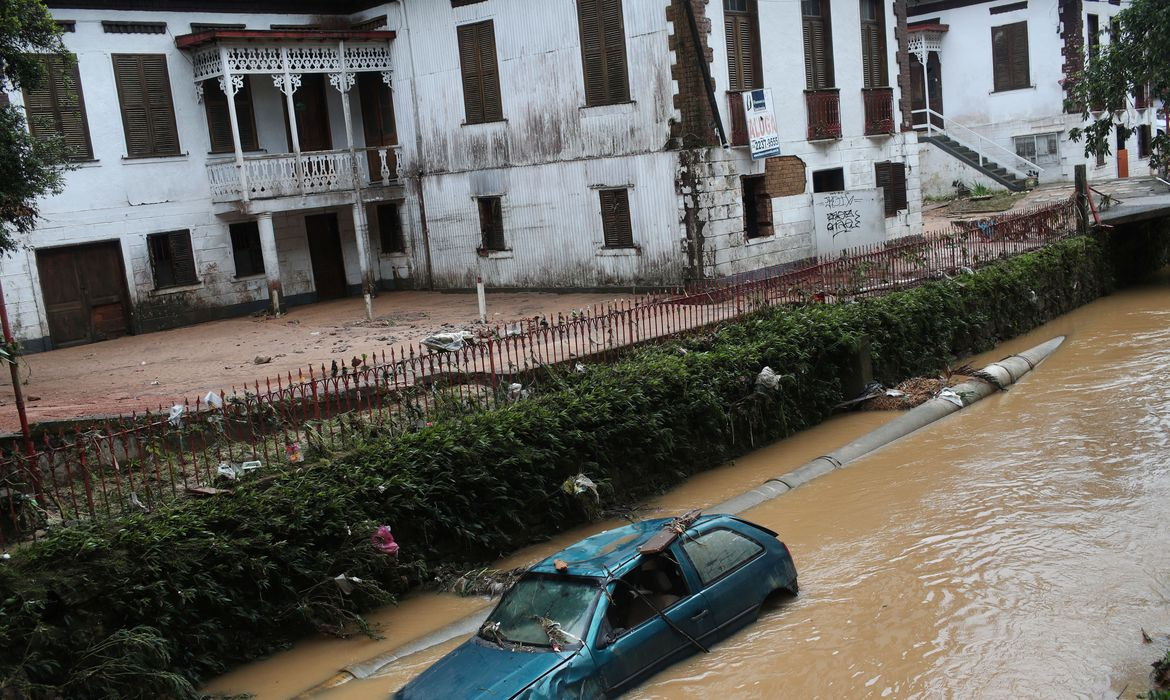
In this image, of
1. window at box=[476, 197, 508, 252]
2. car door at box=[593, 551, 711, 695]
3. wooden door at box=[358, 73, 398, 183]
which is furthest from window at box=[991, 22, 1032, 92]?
car door at box=[593, 551, 711, 695]

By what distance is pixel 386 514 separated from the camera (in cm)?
1021

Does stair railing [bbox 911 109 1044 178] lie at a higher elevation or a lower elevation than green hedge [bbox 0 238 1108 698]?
higher

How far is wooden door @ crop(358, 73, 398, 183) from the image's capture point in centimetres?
2706

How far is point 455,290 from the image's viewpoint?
26578 millimetres

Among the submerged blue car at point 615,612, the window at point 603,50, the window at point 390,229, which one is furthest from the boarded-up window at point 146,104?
the submerged blue car at point 615,612

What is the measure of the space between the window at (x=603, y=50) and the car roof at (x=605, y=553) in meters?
15.1

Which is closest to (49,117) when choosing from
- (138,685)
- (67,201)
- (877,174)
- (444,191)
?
(67,201)

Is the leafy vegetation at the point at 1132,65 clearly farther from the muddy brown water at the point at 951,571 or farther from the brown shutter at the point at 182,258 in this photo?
the brown shutter at the point at 182,258

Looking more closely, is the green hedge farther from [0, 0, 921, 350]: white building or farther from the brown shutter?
the brown shutter

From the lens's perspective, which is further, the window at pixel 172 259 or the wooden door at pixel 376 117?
the wooden door at pixel 376 117

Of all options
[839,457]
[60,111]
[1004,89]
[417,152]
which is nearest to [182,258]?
[60,111]

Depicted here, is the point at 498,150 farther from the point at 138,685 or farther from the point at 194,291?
the point at 138,685

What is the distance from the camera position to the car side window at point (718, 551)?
8.29 meters

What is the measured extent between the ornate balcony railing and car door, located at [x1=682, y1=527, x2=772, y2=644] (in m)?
18.8
